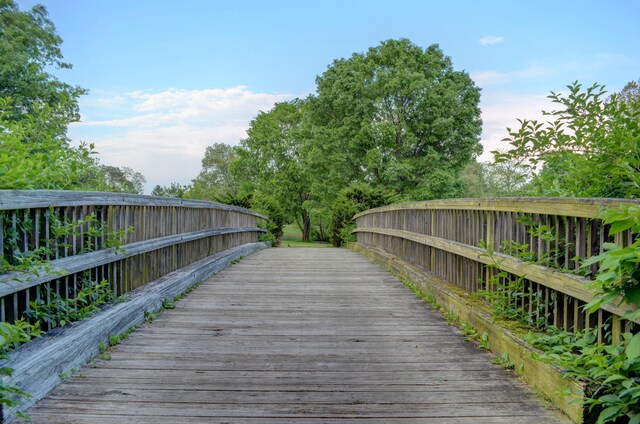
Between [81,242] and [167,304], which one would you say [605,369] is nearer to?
[81,242]

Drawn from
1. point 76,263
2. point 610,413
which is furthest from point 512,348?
point 76,263

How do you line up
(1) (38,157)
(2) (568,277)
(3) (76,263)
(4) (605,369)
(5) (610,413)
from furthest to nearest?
(1) (38,157), (3) (76,263), (2) (568,277), (4) (605,369), (5) (610,413)

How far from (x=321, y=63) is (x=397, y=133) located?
22.8 feet

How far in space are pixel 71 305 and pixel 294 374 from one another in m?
1.84

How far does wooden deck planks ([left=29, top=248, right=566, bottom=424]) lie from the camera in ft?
8.64

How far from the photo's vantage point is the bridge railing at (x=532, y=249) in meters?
2.70

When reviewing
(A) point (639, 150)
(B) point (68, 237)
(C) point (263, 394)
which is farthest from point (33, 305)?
(A) point (639, 150)

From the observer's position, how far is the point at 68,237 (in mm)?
3631

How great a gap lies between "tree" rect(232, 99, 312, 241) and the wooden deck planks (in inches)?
1195

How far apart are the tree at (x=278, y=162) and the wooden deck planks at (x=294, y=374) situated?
30358 mm

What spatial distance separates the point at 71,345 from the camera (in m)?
3.14

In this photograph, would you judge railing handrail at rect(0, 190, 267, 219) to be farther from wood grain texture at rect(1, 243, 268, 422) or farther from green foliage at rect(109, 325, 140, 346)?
green foliage at rect(109, 325, 140, 346)

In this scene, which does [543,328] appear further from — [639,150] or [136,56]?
[136,56]

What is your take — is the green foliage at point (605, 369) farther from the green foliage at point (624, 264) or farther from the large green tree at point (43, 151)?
the large green tree at point (43, 151)
